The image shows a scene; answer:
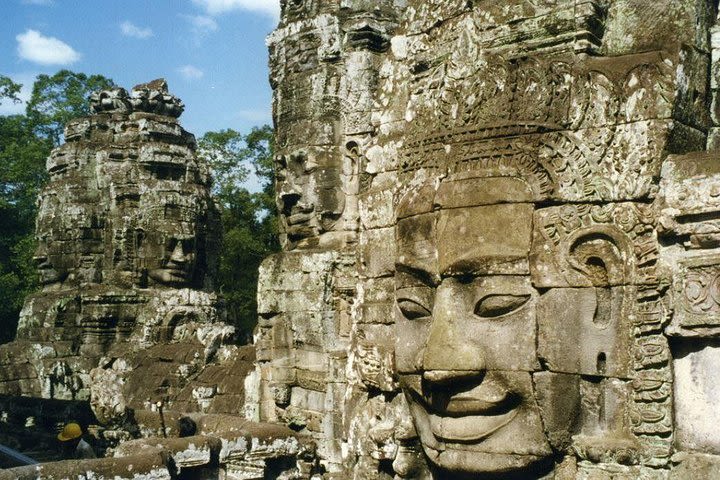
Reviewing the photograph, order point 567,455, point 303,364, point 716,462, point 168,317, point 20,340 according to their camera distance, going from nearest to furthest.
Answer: point 716,462 → point 567,455 → point 303,364 → point 168,317 → point 20,340

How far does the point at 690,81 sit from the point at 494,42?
39.4 inches

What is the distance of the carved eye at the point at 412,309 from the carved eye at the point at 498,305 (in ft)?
1.27

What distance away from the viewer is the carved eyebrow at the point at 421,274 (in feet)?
14.5

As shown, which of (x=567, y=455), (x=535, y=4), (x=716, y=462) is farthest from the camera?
(x=535, y=4)

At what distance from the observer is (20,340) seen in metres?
21.1

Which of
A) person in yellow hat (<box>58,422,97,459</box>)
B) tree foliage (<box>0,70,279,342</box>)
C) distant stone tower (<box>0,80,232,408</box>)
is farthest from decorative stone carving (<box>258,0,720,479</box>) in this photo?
tree foliage (<box>0,70,279,342</box>)

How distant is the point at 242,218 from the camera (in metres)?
34.3

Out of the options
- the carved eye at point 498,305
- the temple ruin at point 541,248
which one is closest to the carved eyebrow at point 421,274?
the temple ruin at point 541,248

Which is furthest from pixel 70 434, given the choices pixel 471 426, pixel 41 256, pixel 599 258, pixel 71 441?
pixel 41 256

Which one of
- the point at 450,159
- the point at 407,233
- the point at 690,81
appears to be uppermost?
the point at 690,81

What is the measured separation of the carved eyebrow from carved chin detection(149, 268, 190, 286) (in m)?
16.3

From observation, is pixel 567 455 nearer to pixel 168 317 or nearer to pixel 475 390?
pixel 475 390

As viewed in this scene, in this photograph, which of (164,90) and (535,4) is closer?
(535,4)

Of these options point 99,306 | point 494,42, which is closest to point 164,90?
point 99,306
